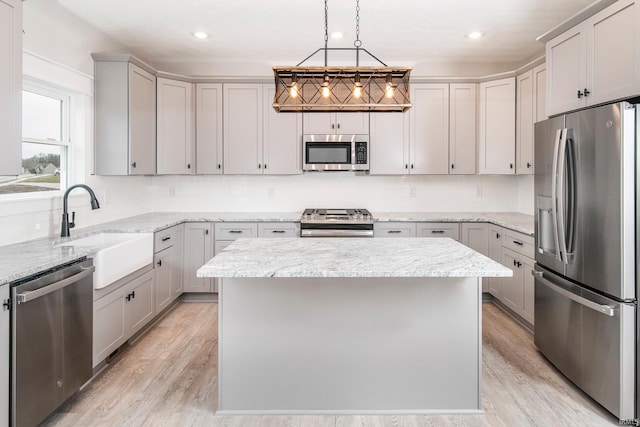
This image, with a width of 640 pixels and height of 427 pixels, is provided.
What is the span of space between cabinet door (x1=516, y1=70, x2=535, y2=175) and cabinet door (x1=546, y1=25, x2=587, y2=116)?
3.39ft

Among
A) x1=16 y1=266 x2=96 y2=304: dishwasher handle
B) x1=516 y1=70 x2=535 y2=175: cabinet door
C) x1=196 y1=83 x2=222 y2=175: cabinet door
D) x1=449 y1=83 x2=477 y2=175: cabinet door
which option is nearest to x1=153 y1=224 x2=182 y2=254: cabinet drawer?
x1=196 y1=83 x2=222 y2=175: cabinet door

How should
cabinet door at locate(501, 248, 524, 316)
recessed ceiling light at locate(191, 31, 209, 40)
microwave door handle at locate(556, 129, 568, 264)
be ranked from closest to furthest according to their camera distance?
microwave door handle at locate(556, 129, 568, 264)
cabinet door at locate(501, 248, 524, 316)
recessed ceiling light at locate(191, 31, 209, 40)

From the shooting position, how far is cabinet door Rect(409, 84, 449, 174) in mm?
4438

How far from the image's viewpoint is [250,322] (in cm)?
220

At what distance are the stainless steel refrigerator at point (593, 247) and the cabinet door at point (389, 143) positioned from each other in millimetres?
1777

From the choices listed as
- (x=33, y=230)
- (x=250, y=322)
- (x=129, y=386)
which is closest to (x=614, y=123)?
(x=250, y=322)

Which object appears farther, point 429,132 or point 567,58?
point 429,132

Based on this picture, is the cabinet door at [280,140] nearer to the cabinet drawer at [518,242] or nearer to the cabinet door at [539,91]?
the cabinet drawer at [518,242]

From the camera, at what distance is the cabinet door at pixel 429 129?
14.6 feet

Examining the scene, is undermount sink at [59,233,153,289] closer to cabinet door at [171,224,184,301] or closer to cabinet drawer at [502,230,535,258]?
cabinet door at [171,224,184,301]

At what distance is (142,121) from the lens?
3.91 metres

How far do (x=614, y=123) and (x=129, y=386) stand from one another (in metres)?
3.18

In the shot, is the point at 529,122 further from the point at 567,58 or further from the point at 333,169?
the point at 333,169

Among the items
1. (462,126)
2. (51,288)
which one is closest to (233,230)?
(51,288)
